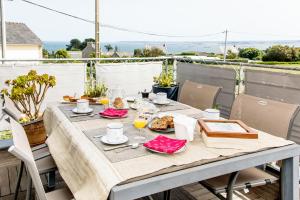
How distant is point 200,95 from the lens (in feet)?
10.9

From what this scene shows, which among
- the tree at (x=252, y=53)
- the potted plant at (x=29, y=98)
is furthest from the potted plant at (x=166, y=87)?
the tree at (x=252, y=53)

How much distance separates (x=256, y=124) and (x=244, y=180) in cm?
59

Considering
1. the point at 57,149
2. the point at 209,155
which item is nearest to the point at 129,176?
the point at 209,155

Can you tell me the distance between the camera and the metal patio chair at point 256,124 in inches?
83.0

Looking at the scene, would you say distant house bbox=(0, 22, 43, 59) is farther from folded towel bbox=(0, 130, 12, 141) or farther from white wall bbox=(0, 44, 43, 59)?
folded towel bbox=(0, 130, 12, 141)

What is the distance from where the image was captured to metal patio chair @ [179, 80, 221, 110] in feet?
10.3

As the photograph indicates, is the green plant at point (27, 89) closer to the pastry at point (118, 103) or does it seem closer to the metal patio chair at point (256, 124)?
the pastry at point (118, 103)

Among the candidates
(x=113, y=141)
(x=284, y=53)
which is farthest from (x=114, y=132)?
(x=284, y=53)

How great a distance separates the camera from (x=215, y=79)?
4.62 metres

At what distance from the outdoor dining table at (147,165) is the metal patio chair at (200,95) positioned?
3.71 ft

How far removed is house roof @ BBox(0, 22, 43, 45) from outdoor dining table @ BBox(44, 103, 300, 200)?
4264 cm

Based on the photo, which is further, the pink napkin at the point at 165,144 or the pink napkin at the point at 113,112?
the pink napkin at the point at 113,112

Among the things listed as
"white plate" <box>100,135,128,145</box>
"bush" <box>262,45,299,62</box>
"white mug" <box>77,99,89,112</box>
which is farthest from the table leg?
"bush" <box>262,45,299,62</box>

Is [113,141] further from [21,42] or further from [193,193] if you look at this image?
[21,42]
